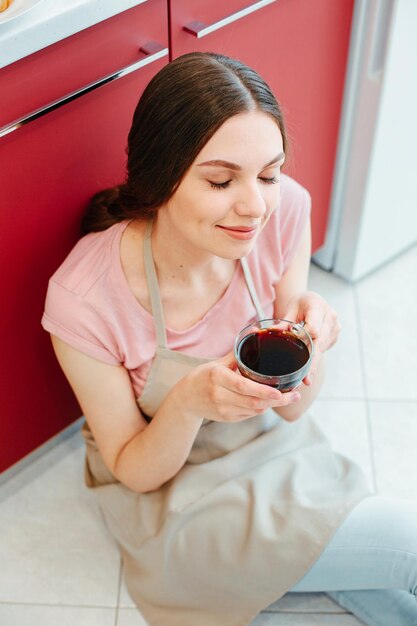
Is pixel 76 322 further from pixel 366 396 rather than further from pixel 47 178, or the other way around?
pixel 366 396

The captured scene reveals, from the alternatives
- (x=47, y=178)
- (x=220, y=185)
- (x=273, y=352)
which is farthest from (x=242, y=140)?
(x=47, y=178)

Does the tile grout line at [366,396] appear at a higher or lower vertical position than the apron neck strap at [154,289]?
lower

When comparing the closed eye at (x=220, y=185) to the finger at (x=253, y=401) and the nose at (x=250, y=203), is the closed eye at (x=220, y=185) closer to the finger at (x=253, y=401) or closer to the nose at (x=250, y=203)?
the nose at (x=250, y=203)

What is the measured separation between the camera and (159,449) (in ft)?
4.43

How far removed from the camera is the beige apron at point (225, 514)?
1.40 metres

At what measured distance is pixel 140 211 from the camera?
125 cm

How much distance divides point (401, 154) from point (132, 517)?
1067 millimetres

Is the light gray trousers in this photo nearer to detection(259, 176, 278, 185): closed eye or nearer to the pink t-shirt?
the pink t-shirt

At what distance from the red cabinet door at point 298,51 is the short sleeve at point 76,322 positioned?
0.39 metres

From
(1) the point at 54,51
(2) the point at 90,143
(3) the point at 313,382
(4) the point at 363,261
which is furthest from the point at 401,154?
(1) the point at 54,51

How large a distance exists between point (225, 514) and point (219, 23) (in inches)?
32.8

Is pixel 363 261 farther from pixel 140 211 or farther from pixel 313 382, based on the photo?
pixel 140 211

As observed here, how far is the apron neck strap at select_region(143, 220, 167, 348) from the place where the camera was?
131cm

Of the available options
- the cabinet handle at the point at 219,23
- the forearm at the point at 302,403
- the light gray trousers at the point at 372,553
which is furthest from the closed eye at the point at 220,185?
the light gray trousers at the point at 372,553
